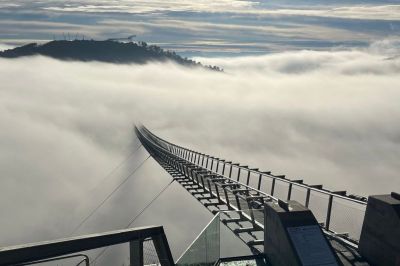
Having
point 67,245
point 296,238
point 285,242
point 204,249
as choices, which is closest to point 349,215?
point 285,242

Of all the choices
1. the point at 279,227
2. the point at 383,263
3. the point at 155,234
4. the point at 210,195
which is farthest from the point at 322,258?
the point at 210,195

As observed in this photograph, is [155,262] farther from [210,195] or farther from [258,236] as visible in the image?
[210,195]

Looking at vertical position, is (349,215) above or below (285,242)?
below

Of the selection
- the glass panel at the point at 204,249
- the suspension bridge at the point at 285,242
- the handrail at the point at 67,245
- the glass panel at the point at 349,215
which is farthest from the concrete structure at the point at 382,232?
the handrail at the point at 67,245

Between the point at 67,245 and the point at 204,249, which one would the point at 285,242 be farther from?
the point at 67,245

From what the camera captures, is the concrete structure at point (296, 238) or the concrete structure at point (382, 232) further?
the concrete structure at point (382, 232)

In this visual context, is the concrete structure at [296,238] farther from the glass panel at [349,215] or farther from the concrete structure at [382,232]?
the glass panel at [349,215]
